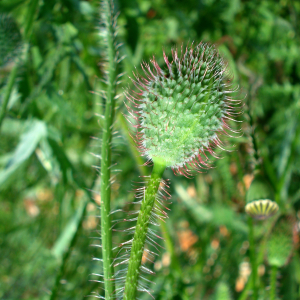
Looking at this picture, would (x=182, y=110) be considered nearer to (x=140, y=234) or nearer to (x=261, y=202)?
(x=140, y=234)

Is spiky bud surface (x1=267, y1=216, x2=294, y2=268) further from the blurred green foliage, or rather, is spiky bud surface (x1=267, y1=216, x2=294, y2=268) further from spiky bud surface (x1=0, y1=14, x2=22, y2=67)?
spiky bud surface (x1=0, y1=14, x2=22, y2=67)

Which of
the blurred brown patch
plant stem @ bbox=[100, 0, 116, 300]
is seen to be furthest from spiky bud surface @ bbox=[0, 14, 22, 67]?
the blurred brown patch

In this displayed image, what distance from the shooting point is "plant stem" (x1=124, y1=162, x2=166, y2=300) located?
52 cm

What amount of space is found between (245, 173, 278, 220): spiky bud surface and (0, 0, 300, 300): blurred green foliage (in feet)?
1.20

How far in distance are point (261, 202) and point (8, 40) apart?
3.21 ft

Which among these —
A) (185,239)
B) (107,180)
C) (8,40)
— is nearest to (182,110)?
(107,180)

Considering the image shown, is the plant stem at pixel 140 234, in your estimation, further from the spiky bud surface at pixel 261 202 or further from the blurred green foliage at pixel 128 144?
the blurred green foliage at pixel 128 144

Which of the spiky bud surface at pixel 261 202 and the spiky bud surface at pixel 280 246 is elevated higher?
the spiky bud surface at pixel 261 202

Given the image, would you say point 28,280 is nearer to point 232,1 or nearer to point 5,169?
point 5,169

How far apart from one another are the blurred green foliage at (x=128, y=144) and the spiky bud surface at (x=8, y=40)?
0.13ft

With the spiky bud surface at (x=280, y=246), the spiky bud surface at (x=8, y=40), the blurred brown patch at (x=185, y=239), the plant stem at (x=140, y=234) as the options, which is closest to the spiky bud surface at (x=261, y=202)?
the spiky bud surface at (x=280, y=246)

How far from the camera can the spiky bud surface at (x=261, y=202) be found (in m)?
0.69

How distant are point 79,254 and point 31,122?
704 millimetres

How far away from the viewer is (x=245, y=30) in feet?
5.05
